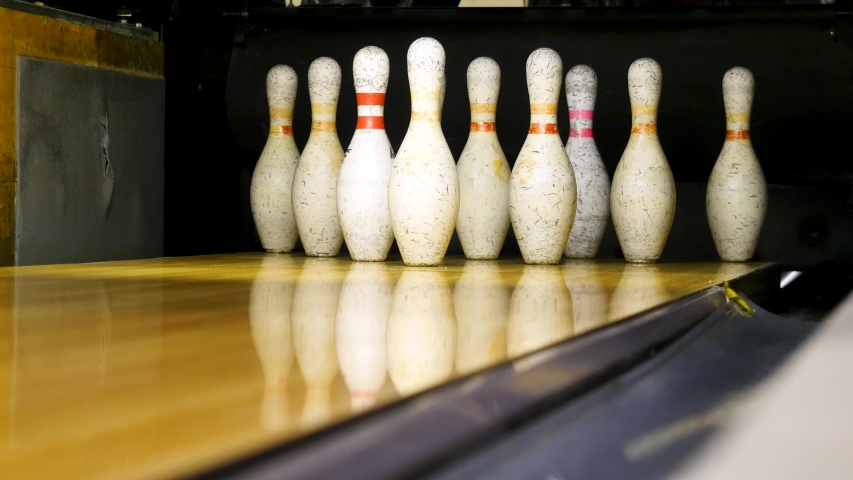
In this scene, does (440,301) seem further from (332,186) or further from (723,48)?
(723,48)

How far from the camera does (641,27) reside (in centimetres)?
250

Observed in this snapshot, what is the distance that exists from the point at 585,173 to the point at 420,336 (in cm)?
157

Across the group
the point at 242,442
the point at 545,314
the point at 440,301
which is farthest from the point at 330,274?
the point at 242,442

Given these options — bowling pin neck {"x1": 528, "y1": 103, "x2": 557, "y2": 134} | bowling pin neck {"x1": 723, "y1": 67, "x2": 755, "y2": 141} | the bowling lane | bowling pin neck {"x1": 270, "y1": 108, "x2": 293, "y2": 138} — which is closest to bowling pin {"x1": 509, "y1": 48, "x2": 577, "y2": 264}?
bowling pin neck {"x1": 528, "y1": 103, "x2": 557, "y2": 134}

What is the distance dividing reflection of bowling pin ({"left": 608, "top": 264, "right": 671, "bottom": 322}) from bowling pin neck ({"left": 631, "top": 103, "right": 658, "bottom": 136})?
0.46m

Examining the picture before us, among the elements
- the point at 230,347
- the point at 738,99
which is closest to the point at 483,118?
the point at 738,99

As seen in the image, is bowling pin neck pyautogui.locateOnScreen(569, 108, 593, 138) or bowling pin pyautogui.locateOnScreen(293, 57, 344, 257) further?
bowling pin neck pyautogui.locateOnScreen(569, 108, 593, 138)

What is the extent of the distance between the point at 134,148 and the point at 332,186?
0.46 m

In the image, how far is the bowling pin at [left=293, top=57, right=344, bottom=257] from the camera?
2.33m

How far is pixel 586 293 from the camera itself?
4.59 ft

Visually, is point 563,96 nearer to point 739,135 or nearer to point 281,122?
point 739,135

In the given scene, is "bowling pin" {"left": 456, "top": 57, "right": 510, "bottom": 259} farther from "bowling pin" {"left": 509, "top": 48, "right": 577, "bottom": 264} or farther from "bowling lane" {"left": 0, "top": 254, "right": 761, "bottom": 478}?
"bowling lane" {"left": 0, "top": 254, "right": 761, "bottom": 478}

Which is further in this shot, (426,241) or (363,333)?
(426,241)

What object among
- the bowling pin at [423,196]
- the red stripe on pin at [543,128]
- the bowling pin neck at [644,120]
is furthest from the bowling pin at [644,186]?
the bowling pin at [423,196]
